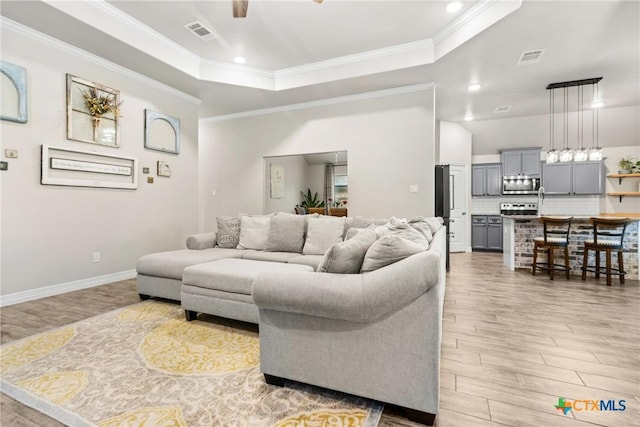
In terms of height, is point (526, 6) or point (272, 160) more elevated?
point (526, 6)

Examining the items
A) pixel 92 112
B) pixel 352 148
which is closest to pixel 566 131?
pixel 352 148

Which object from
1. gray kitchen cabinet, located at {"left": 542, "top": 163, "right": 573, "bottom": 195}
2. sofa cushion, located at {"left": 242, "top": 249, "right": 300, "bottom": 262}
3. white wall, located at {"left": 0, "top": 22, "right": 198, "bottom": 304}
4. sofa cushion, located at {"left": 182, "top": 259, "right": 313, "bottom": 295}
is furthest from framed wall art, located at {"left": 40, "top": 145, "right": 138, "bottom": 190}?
gray kitchen cabinet, located at {"left": 542, "top": 163, "right": 573, "bottom": 195}

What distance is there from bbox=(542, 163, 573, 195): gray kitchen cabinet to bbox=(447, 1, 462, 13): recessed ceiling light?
17.3 feet

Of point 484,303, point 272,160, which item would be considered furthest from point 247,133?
point 484,303

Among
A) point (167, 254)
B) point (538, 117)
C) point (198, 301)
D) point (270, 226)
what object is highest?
point (538, 117)

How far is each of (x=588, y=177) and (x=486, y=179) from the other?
79.1 inches

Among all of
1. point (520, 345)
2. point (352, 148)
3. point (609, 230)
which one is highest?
point (352, 148)

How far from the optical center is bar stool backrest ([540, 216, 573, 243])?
4.34 meters

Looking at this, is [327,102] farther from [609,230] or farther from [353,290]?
[609,230]

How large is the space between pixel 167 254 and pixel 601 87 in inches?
283

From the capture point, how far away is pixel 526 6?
9.78ft

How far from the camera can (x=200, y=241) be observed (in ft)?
12.7

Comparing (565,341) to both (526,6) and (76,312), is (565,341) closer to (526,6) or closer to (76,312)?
(526,6)

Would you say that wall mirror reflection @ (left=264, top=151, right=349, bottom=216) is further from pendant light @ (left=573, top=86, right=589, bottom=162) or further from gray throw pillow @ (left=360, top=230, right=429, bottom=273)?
pendant light @ (left=573, top=86, right=589, bottom=162)
